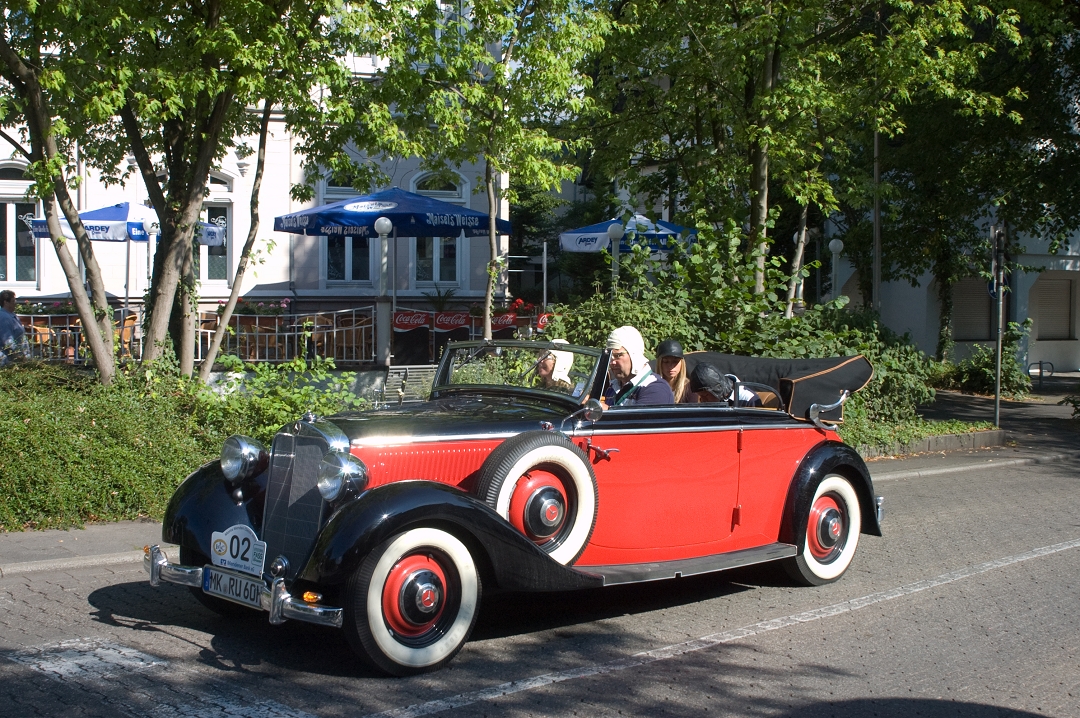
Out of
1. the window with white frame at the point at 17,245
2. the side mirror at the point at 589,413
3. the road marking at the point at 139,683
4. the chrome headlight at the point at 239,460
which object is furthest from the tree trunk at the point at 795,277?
Result: the window with white frame at the point at 17,245

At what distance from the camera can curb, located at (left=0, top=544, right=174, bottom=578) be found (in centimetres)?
643

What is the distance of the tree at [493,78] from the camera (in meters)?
10.9

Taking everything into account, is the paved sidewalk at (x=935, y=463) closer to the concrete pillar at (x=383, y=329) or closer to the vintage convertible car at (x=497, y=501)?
the vintage convertible car at (x=497, y=501)

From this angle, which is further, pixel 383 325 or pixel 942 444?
pixel 383 325

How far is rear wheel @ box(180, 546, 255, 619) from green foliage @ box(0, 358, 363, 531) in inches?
108

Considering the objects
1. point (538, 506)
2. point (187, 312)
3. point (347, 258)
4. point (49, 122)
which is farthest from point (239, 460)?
point (347, 258)

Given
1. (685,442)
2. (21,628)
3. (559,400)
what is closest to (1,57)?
(21,628)

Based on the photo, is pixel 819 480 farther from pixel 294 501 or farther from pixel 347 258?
pixel 347 258

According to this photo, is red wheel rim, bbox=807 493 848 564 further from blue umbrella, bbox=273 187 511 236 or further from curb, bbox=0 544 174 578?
blue umbrella, bbox=273 187 511 236

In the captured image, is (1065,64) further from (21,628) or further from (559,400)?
(21,628)

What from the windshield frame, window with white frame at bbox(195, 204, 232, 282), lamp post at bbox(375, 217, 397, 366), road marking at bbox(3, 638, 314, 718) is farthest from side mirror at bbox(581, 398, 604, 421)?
window with white frame at bbox(195, 204, 232, 282)

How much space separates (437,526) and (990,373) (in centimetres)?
1913

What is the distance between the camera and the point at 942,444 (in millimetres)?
13594

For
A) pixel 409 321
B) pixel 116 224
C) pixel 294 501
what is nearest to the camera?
pixel 294 501
